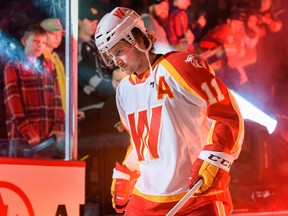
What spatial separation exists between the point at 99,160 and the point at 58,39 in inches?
26.7

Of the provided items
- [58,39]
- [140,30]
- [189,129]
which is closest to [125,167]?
[189,129]

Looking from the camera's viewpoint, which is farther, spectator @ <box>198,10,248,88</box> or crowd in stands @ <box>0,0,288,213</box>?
A: spectator @ <box>198,10,248,88</box>

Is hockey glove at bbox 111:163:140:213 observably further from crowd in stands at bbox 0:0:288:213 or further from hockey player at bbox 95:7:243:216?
crowd in stands at bbox 0:0:288:213

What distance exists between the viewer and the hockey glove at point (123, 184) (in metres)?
1.72

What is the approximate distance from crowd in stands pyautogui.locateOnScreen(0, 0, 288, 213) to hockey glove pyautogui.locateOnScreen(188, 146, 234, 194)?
76cm

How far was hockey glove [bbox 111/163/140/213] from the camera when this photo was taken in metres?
1.72

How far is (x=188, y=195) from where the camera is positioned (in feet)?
4.46

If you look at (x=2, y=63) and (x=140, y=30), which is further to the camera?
(x=2, y=63)

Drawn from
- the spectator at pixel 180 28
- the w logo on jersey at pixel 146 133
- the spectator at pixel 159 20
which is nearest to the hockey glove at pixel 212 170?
the w logo on jersey at pixel 146 133

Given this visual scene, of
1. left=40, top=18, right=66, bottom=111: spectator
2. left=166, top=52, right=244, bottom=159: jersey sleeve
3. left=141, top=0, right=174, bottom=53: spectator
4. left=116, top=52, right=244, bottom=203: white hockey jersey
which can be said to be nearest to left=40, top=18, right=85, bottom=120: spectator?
left=40, top=18, right=66, bottom=111: spectator

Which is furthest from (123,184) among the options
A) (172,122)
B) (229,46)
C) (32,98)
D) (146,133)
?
(229,46)

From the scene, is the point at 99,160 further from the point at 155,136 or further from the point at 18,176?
the point at 155,136

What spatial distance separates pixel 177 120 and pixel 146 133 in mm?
129

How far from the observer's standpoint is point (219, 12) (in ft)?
10.1
